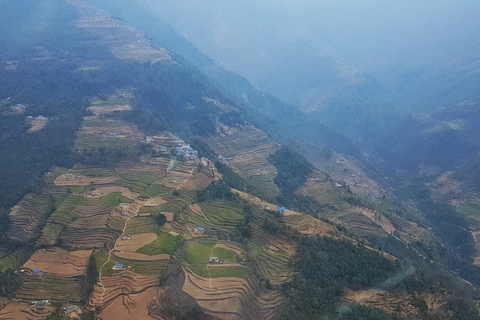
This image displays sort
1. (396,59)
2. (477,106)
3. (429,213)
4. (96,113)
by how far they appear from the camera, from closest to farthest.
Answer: (96,113) < (429,213) < (477,106) < (396,59)

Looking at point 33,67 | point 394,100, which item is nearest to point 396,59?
point 394,100

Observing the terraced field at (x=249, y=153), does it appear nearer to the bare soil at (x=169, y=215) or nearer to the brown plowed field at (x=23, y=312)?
the bare soil at (x=169, y=215)

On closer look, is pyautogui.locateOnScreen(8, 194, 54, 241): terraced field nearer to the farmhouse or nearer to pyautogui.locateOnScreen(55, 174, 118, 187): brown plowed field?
pyautogui.locateOnScreen(55, 174, 118, 187): brown plowed field

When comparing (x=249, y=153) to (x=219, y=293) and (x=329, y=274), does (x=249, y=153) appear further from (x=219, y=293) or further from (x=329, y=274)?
(x=219, y=293)

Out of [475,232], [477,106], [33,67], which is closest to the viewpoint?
[475,232]

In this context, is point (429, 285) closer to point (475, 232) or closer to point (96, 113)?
point (475, 232)

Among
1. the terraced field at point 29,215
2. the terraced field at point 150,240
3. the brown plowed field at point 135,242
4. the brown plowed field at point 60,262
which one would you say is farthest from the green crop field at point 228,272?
the terraced field at point 29,215

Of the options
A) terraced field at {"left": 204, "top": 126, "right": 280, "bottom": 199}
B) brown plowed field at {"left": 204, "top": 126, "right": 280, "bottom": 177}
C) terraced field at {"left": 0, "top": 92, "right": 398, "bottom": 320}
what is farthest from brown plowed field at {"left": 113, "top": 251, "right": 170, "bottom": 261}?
brown plowed field at {"left": 204, "top": 126, "right": 280, "bottom": 177}
